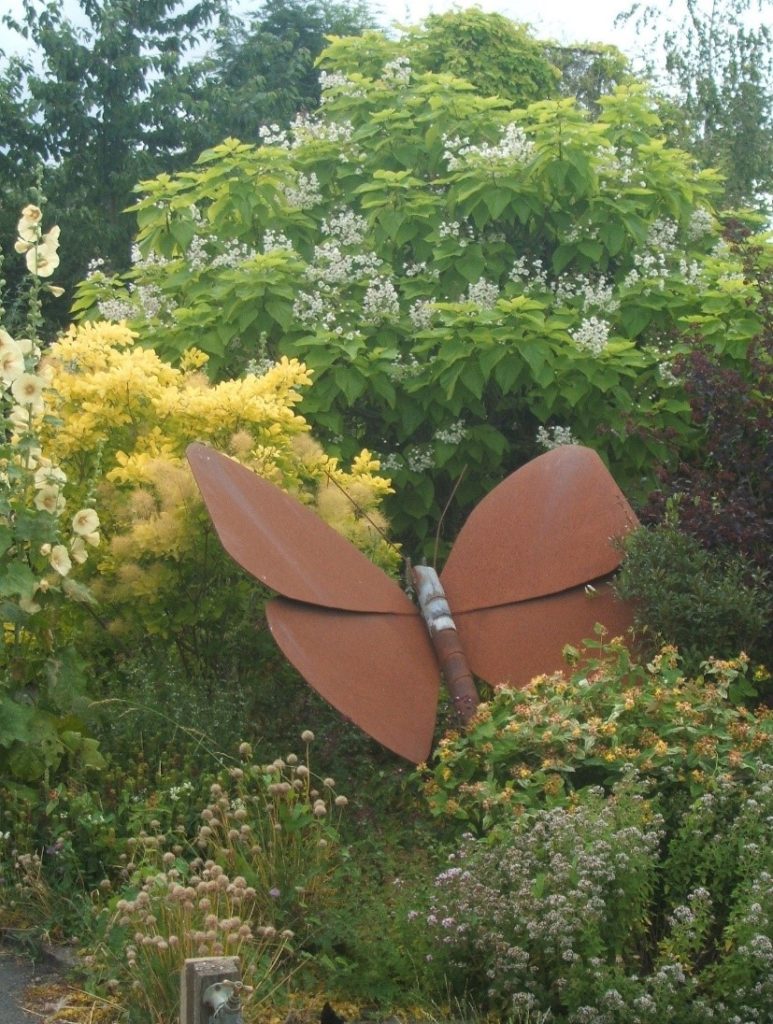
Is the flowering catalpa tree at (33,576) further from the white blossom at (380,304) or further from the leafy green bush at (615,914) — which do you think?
the white blossom at (380,304)

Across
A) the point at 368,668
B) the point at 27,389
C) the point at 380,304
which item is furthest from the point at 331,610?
the point at 380,304

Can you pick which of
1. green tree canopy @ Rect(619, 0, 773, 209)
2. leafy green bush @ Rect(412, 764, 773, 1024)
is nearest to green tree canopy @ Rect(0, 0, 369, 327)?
green tree canopy @ Rect(619, 0, 773, 209)

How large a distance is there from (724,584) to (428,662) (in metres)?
1.17

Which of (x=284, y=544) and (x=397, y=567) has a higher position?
(x=284, y=544)

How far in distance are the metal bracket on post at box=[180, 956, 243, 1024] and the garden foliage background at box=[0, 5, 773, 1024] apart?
0.65 meters

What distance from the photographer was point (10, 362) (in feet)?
16.1

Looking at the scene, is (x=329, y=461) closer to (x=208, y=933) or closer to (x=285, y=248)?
(x=285, y=248)

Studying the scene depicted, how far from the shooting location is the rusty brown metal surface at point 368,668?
5027mm

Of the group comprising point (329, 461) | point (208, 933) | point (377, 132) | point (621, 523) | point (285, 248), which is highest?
point (377, 132)

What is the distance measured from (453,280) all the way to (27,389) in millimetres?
3564

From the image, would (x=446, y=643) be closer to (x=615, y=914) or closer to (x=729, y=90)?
(x=615, y=914)

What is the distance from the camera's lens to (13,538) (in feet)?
16.0

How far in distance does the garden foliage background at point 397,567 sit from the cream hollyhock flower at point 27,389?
17 mm

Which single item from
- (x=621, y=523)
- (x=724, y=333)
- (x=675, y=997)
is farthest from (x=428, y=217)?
(x=675, y=997)
